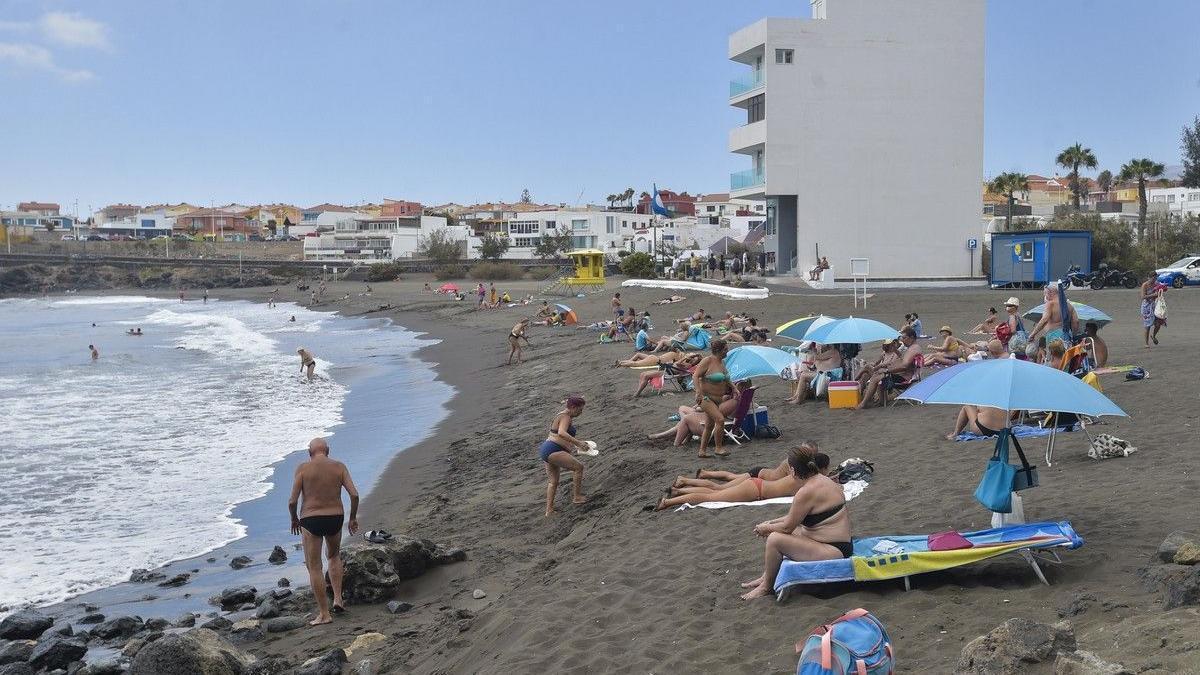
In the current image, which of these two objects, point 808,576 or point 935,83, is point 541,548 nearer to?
point 808,576

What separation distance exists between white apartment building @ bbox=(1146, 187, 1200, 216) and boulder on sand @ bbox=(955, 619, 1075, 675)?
74805mm

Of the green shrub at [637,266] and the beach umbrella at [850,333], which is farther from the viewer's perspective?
the green shrub at [637,266]

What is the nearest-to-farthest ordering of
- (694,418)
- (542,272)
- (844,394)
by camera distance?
(694,418) → (844,394) → (542,272)

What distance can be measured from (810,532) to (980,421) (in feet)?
13.8

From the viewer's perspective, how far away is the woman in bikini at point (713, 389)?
11766mm

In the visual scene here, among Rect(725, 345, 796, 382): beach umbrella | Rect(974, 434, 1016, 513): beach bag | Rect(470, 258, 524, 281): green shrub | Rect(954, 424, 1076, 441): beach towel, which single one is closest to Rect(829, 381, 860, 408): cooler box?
Rect(725, 345, 796, 382): beach umbrella

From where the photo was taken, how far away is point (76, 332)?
49969mm

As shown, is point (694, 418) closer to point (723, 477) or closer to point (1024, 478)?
point (723, 477)

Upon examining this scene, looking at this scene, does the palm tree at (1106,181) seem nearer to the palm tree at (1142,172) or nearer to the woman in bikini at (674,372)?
the palm tree at (1142,172)

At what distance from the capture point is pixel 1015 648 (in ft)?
15.9

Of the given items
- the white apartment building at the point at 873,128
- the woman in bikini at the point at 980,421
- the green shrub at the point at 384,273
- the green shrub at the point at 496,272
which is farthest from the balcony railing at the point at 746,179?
the green shrub at the point at 384,273

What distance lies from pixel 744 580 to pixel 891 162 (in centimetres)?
3656

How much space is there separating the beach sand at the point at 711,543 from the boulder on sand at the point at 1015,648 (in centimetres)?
29

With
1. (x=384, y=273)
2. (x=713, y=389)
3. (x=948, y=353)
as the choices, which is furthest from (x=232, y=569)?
(x=384, y=273)
